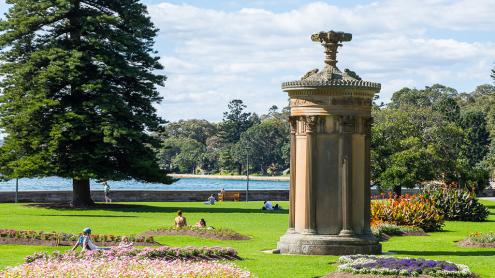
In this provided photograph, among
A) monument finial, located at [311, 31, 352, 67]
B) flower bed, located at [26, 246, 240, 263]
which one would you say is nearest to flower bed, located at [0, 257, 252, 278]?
flower bed, located at [26, 246, 240, 263]

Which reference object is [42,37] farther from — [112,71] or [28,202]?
[28,202]

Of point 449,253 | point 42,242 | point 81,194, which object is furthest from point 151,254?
point 81,194

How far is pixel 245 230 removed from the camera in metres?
35.4

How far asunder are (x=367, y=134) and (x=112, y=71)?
81.9 feet

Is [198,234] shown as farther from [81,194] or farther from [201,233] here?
[81,194]

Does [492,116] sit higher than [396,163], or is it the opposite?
[492,116]

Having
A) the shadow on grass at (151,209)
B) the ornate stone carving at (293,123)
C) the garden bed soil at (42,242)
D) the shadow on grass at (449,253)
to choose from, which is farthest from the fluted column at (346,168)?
the shadow on grass at (151,209)

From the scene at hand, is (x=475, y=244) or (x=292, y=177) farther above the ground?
(x=292, y=177)

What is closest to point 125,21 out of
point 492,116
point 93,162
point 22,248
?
point 93,162

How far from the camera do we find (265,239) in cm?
3147

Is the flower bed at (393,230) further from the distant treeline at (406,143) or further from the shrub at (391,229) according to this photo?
the distant treeline at (406,143)

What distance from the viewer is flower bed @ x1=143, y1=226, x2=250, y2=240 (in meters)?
30.6

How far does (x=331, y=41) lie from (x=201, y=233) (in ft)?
26.5

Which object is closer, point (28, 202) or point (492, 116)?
point (28, 202)
